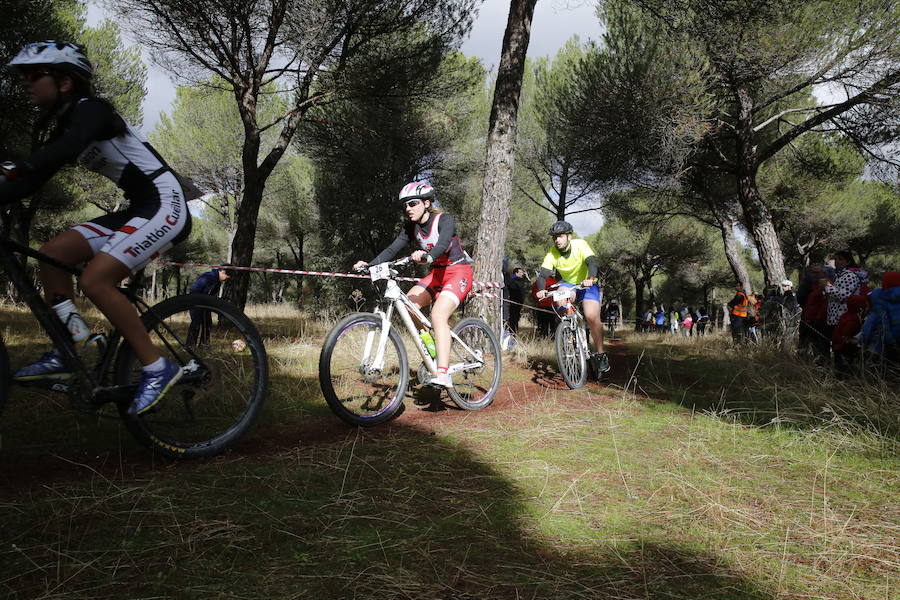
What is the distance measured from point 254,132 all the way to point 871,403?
325 inches

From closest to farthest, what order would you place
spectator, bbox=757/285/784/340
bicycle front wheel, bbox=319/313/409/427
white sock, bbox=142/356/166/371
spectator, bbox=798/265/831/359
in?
1. white sock, bbox=142/356/166/371
2. bicycle front wheel, bbox=319/313/409/427
3. spectator, bbox=798/265/831/359
4. spectator, bbox=757/285/784/340

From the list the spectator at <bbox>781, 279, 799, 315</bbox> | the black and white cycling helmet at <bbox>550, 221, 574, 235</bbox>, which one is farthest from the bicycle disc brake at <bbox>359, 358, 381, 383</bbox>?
the spectator at <bbox>781, 279, 799, 315</bbox>

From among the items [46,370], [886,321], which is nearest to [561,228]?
[886,321]

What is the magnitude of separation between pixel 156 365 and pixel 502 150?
4.93 m

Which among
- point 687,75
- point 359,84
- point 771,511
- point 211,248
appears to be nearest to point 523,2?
point 359,84

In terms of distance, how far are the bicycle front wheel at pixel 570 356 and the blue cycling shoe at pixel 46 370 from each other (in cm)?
392

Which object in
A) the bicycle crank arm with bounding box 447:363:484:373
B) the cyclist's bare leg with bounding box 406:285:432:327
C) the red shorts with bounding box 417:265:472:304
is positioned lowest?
the bicycle crank arm with bounding box 447:363:484:373

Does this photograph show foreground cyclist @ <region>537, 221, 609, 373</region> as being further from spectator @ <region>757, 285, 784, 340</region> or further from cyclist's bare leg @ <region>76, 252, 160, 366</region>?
spectator @ <region>757, 285, 784, 340</region>

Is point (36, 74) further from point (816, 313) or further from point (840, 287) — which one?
point (816, 313)

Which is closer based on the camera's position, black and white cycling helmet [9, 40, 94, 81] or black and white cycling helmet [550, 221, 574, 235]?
black and white cycling helmet [9, 40, 94, 81]

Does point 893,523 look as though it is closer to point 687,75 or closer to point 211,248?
point 687,75

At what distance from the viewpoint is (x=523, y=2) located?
6.39 meters

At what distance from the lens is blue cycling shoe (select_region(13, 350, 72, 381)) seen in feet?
7.01

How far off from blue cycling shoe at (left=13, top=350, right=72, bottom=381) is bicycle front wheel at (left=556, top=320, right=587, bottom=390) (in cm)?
392
